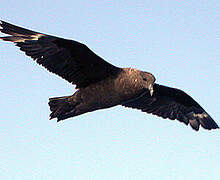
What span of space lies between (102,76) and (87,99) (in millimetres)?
499

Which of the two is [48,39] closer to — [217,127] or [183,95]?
[183,95]

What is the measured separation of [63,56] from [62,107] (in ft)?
3.12

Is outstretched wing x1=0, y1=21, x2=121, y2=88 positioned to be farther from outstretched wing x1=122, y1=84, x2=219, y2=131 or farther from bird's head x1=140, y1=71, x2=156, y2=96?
outstretched wing x1=122, y1=84, x2=219, y2=131

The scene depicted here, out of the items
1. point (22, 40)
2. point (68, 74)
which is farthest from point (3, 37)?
point (68, 74)

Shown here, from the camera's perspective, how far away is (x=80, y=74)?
8.41 metres

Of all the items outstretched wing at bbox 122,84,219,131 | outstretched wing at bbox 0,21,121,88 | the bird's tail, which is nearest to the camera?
outstretched wing at bbox 0,21,121,88

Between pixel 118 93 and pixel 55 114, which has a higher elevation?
pixel 118 93

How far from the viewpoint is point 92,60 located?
8.10m

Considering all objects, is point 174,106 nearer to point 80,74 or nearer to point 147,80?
→ point 147,80

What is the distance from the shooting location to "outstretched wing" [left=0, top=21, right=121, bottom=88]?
7750 mm

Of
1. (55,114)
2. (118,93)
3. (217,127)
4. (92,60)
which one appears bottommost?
(217,127)

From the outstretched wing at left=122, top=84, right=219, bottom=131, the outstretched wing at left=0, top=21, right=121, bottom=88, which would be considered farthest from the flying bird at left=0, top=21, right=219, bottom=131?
the outstretched wing at left=122, top=84, right=219, bottom=131

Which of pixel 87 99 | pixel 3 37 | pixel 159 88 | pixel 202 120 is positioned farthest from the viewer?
pixel 202 120

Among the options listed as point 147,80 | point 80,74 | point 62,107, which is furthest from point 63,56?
point 147,80
